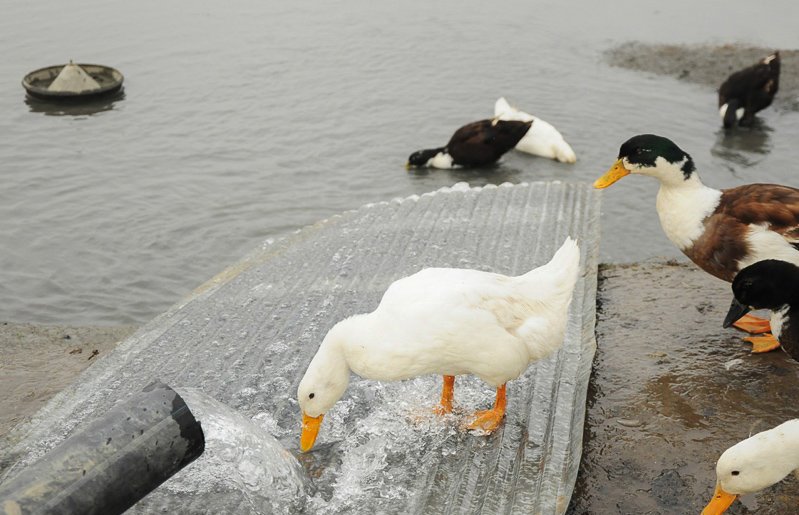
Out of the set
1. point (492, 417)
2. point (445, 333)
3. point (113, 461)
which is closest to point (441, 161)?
point (492, 417)

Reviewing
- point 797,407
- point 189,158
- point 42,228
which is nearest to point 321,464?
point 797,407

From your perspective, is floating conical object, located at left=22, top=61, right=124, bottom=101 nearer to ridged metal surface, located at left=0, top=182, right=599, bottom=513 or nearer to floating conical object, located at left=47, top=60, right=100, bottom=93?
floating conical object, located at left=47, top=60, right=100, bottom=93

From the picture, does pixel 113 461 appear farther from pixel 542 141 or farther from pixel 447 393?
pixel 542 141

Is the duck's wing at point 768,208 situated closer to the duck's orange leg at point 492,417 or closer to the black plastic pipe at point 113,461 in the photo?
the duck's orange leg at point 492,417

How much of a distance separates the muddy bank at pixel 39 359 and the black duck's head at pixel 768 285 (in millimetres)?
3837

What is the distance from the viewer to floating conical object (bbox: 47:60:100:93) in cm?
1152

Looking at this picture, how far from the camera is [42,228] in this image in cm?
839

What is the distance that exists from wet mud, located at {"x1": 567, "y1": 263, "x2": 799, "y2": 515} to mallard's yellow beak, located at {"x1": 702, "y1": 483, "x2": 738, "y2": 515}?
0.17m

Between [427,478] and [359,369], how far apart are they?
563 millimetres

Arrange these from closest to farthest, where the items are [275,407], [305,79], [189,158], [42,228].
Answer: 1. [275,407]
2. [42,228]
3. [189,158]
4. [305,79]

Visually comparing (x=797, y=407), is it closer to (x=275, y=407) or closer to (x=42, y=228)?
(x=275, y=407)

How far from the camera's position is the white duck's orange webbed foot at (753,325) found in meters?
5.26

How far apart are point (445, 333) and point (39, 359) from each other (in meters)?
3.59

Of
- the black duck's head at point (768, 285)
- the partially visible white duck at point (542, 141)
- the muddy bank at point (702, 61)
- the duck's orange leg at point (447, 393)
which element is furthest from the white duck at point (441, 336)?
the muddy bank at point (702, 61)
